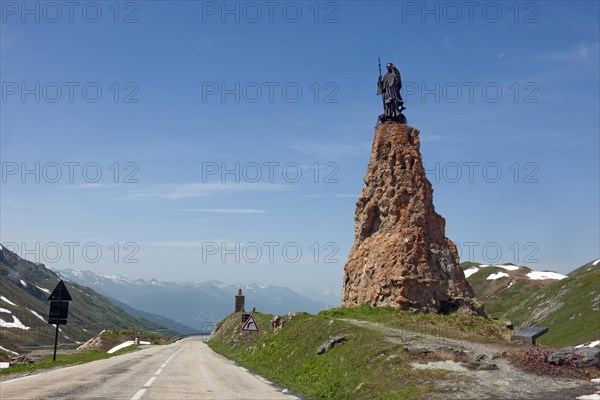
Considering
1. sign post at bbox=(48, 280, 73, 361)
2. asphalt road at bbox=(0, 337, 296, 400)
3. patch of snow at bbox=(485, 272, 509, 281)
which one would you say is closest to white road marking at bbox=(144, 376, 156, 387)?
asphalt road at bbox=(0, 337, 296, 400)

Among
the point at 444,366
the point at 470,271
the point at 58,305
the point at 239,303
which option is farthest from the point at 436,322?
the point at 470,271

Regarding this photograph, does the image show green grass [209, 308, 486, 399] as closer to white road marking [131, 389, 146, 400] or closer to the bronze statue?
white road marking [131, 389, 146, 400]

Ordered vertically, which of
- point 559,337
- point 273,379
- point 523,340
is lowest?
point 559,337

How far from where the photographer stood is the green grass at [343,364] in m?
17.0

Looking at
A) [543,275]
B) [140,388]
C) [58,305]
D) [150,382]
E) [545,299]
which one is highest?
[543,275]

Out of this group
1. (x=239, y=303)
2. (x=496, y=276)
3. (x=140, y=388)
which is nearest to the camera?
(x=140, y=388)

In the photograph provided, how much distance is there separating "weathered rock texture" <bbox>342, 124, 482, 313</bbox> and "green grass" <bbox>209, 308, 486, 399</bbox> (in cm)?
289

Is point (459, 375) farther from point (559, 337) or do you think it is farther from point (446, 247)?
point (559, 337)

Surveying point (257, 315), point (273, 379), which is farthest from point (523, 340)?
point (257, 315)

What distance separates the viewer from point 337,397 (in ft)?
57.8

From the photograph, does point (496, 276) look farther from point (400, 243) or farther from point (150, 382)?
point (150, 382)

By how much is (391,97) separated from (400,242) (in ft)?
43.2

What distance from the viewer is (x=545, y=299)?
10944 centimetres

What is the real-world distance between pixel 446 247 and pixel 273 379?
2024 cm
